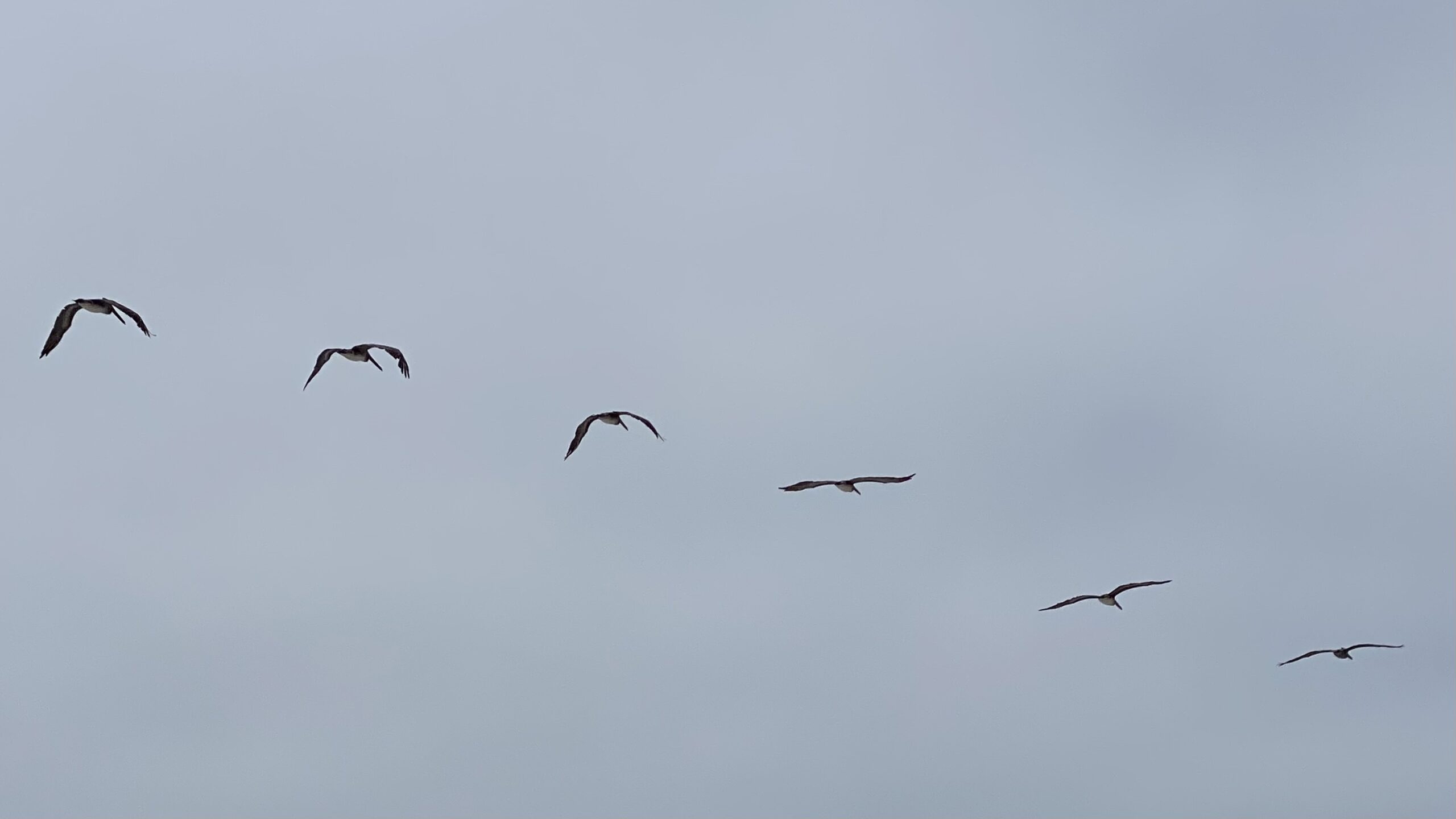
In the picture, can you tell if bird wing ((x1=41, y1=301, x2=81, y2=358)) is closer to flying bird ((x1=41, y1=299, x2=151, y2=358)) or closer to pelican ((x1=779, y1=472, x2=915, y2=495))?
flying bird ((x1=41, y1=299, x2=151, y2=358))

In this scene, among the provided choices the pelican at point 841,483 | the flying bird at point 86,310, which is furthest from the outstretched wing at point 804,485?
the flying bird at point 86,310

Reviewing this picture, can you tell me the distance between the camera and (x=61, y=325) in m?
64.4

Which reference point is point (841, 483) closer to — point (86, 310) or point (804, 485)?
point (804, 485)

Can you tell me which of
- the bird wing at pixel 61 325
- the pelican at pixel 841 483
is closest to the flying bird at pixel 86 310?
the bird wing at pixel 61 325

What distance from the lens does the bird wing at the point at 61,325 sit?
2443 inches

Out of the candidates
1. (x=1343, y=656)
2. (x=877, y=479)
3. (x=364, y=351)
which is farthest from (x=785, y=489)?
(x=1343, y=656)

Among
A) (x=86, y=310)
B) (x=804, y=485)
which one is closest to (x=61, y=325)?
(x=86, y=310)

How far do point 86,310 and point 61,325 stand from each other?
369 centimetres

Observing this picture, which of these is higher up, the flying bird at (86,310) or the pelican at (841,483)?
the flying bird at (86,310)

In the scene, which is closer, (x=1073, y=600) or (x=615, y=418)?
(x=615, y=418)

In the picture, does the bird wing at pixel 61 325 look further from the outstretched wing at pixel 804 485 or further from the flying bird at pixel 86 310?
the outstretched wing at pixel 804 485

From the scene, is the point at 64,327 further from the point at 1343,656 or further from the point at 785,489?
the point at 1343,656

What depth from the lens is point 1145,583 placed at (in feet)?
283

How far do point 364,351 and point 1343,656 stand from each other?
6713 centimetres
